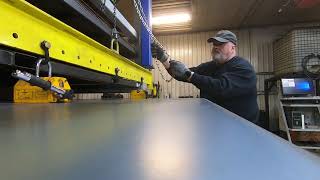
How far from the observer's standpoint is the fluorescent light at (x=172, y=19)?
4687 mm

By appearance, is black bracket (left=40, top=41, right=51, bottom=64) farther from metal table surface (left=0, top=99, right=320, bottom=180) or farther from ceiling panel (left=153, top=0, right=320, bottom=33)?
ceiling panel (left=153, top=0, right=320, bottom=33)

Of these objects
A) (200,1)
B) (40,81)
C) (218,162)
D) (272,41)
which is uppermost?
(200,1)

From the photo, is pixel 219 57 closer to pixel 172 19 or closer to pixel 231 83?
pixel 231 83

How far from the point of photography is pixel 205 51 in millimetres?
5840

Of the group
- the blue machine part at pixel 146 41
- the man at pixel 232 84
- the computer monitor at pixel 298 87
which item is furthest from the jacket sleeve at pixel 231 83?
the computer monitor at pixel 298 87

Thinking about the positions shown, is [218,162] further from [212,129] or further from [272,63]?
[272,63]

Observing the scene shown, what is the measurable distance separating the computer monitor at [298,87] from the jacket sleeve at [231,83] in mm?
2551

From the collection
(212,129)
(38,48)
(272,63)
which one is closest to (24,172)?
(212,129)

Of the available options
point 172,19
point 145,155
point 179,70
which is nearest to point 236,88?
point 179,70

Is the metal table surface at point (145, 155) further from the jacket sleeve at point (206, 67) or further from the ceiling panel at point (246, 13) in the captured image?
the ceiling panel at point (246, 13)

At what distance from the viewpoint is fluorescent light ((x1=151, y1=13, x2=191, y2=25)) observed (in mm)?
4687

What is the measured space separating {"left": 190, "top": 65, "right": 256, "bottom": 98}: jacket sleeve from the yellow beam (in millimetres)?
858

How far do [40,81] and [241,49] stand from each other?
17.8 feet

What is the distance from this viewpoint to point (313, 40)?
14.3 feet
